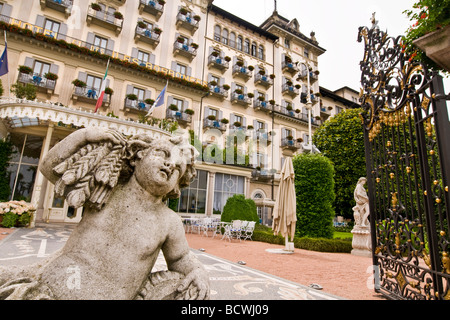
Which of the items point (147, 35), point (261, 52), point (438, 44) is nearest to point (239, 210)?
point (438, 44)

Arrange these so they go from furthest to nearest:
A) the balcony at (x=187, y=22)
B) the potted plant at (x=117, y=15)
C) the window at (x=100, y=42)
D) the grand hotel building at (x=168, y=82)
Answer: the balcony at (x=187, y=22), the window at (x=100, y=42), the potted plant at (x=117, y=15), the grand hotel building at (x=168, y=82)

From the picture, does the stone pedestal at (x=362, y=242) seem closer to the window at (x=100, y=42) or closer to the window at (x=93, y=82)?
the window at (x=93, y=82)

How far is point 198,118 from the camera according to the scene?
71.2ft

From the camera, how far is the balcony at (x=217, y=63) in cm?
2305

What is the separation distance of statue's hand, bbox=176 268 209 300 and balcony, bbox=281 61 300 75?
29769 millimetres

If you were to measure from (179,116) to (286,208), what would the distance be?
1410 centimetres

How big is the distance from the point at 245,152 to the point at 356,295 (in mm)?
19775

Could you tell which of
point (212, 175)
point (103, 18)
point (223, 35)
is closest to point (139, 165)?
point (212, 175)

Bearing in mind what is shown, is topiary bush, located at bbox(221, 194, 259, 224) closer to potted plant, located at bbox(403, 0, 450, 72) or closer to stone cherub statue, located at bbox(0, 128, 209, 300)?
potted plant, located at bbox(403, 0, 450, 72)

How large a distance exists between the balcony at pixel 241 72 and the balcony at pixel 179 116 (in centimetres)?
788

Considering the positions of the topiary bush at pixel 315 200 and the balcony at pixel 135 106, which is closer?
the topiary bush at pixel 315 200

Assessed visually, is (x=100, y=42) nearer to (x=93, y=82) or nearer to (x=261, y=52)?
(x=93, y=82)

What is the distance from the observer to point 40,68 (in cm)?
1598

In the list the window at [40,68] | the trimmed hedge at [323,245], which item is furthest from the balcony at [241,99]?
the trimmed hedge at [323,245]
